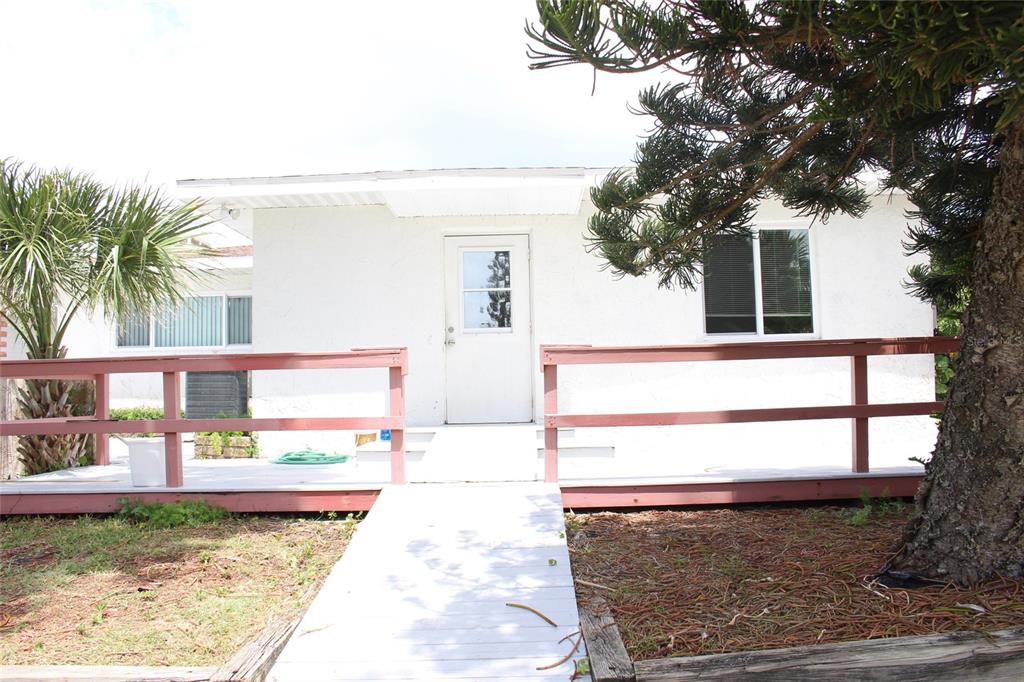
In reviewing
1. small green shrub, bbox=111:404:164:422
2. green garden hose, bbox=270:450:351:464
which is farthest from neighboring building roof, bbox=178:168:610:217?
small green shrub, bbox=111:404:164:422

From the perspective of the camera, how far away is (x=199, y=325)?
13.0m

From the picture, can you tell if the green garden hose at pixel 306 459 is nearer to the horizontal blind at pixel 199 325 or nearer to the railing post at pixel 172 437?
the railing post at pixel 172 437

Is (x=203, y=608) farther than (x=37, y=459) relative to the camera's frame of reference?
No

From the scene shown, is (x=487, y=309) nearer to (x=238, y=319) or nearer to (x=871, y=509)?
(x=871, y=509)

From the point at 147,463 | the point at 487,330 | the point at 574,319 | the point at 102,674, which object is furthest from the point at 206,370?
the point at 574,319

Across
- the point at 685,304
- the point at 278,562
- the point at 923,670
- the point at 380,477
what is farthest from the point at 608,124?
the point at 923,670

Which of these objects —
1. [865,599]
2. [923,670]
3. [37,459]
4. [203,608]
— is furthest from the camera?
[37,459]

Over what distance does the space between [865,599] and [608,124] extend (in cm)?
946

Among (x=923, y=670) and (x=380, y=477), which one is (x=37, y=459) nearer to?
(x=380, y=477)

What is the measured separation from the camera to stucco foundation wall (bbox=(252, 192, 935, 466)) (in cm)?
837

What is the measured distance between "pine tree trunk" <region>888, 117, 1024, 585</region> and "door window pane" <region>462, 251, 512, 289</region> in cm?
572

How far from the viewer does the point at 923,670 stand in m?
2.77

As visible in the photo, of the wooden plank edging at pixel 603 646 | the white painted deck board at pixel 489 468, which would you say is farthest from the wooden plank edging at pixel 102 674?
the white painted deck board at pixel 489 468

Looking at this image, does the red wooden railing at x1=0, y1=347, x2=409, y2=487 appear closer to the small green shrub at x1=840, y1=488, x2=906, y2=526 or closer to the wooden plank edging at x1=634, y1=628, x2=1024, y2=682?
the wooden plank edging at x1=634, y1=628, x2=1024, y2=682
